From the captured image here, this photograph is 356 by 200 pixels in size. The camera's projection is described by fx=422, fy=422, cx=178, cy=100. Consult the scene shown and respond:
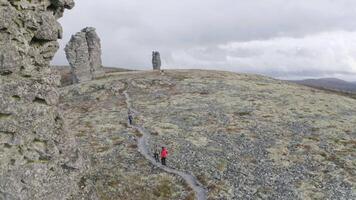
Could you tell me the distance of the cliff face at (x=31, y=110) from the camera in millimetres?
35875

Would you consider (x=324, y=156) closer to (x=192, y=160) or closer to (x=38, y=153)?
(x=192, y=160)

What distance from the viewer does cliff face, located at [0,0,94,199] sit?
118 feet

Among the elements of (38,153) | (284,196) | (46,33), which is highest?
(46,33)

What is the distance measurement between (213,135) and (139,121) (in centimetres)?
1476

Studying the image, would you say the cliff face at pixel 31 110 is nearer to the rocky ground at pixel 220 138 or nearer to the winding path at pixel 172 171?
the rocky ground at pixel 220 138

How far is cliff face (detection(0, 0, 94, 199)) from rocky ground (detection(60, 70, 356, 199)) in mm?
5118

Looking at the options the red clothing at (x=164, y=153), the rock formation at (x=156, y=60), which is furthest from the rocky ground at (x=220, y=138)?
the rock formation at (x=156, y=60)

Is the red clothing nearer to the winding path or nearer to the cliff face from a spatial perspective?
the winding path

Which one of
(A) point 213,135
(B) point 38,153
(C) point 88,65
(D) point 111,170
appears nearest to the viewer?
(B) point 38,153

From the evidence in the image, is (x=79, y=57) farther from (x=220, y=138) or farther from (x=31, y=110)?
(x=31, y=110)

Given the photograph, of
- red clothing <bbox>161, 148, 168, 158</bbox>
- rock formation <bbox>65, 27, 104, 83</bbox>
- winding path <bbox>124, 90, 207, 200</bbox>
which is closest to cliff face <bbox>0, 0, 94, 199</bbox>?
winding path <bbox>124, 90, 207, 200</bbox>

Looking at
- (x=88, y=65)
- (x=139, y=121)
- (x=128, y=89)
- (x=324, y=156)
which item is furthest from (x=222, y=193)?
(x=88, y=65)

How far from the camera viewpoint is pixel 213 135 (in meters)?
64.0

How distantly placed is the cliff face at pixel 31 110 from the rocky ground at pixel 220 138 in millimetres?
5118
